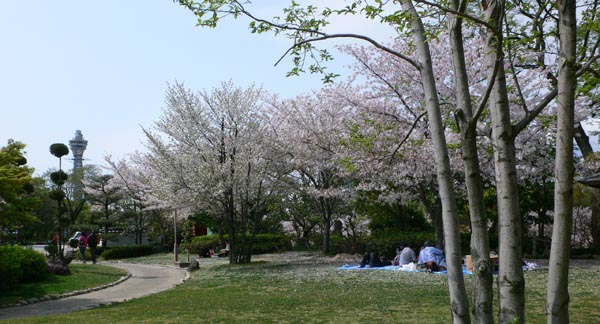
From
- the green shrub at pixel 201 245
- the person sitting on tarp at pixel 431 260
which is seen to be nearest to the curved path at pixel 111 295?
the person sitting on tarp at pixel 431 260

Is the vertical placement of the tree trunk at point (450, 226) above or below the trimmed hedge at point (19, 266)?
above

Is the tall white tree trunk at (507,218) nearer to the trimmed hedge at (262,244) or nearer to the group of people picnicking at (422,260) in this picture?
the group of people picnicking at (422,260)

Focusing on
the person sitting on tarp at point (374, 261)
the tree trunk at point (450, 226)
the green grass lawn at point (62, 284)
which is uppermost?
the tree trunk at point (450, 226)

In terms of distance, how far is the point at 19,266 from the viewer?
1545cm

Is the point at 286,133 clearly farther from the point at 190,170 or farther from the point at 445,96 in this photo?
the point at 445,96

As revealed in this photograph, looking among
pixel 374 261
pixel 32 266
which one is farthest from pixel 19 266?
pixel 374 261

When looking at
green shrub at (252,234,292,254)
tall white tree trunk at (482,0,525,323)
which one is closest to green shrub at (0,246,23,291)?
tall white tree trunk at (482,0,525,323)

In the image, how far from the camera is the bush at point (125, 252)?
3195 centimetres

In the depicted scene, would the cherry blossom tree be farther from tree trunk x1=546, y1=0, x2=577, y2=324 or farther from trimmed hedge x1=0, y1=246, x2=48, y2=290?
tree trunk x1=546, y1=0, x2=577, y2=324

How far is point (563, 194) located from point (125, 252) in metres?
31.6

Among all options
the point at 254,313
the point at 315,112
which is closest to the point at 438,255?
the point at 254,313

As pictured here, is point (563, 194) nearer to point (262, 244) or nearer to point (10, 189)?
point (10, 189)

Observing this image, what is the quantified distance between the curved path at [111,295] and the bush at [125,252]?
10.1 meters

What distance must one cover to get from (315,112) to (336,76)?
20.7 meters
